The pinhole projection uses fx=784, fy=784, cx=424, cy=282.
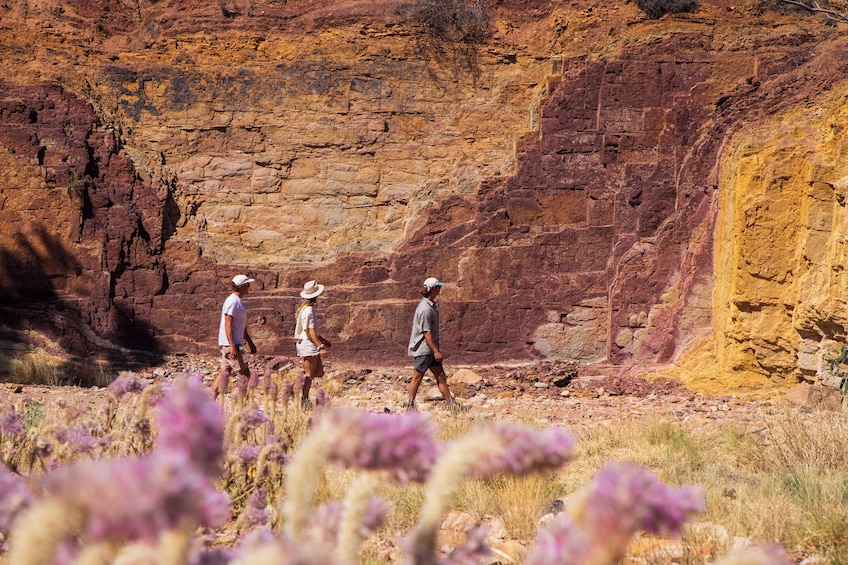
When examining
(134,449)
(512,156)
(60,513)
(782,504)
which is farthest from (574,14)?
(60,513)

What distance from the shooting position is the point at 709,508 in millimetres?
4125

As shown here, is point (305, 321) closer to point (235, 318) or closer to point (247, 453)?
point (235, 318)

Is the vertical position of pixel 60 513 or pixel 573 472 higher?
pixel 60 513

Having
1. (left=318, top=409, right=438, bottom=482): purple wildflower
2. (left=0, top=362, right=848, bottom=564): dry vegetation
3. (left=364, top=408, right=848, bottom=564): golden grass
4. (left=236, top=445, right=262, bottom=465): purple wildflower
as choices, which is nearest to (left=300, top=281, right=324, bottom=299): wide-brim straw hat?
(left=364, top=408, right=848, bottom=564): golden grass

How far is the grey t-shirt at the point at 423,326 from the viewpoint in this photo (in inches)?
321

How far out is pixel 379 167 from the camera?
42.9 ft

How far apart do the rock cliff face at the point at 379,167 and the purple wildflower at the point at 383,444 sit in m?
9.76

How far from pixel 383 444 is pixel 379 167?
39.0 feet

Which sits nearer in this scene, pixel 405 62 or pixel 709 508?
pixel 709 508

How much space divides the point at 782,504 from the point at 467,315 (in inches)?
324

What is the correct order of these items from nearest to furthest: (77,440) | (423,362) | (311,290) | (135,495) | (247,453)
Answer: (135,495), (77,440), (247,453), (423,362), (311,290)

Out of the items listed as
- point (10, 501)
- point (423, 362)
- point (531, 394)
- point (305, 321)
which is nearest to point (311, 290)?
point (305, 321)

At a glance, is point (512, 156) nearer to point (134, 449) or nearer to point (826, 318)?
point (826, 318)

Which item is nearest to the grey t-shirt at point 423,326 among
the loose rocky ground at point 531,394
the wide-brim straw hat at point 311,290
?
the loose rocky ground at point 531,394
